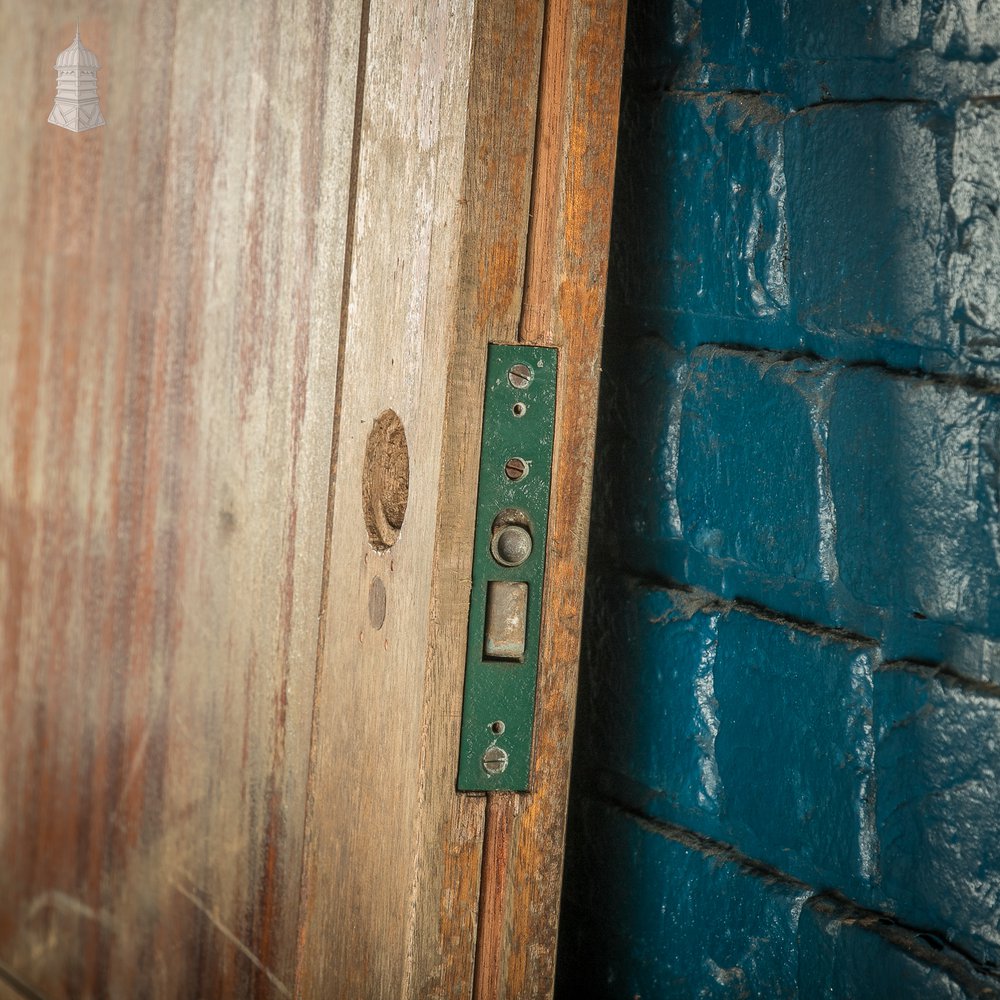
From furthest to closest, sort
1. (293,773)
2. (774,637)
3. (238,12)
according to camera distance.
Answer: (238,12) → (293,773) → (774,637)

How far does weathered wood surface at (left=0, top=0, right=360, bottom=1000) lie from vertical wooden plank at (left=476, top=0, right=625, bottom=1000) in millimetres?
237

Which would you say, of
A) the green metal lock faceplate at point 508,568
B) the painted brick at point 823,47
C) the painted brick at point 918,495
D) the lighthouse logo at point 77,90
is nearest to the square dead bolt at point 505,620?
the green metal lock faceplate at point 508,568

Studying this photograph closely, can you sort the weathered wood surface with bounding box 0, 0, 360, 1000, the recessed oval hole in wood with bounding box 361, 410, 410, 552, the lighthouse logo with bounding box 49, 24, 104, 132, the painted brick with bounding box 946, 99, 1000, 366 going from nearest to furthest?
the painted brick with bounding box 946, 99, 1000, 366, the recessed oval hole in wood with bounding box 361, 410, 410, 552, the weathered wood surface with bounding box 0, 0, 360, 1000, the lighthouse logo with bounding box 49, 24, 104, 132

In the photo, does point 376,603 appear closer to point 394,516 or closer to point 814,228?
point 394,516

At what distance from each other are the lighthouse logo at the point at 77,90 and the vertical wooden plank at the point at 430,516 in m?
0.72

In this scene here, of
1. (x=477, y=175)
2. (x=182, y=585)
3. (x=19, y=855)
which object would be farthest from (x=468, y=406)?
(x=19, y=855)

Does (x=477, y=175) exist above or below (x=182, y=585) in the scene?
above

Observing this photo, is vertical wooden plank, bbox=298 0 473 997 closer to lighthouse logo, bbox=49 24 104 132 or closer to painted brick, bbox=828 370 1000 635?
painted brick, bbox=828 370 1000 635

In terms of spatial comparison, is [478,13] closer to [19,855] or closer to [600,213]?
[600,213]

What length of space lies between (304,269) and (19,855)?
40.4 inches

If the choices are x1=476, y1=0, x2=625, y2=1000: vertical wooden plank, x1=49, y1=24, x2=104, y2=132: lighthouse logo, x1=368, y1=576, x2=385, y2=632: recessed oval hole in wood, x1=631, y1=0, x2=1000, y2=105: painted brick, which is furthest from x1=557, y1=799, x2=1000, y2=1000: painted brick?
x1=49, y1=24, x2=104, y2=132: lighthouse logo

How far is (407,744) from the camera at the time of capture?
80cm

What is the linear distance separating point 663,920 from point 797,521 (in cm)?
31

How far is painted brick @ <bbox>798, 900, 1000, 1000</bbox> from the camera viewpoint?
0.76 metres
